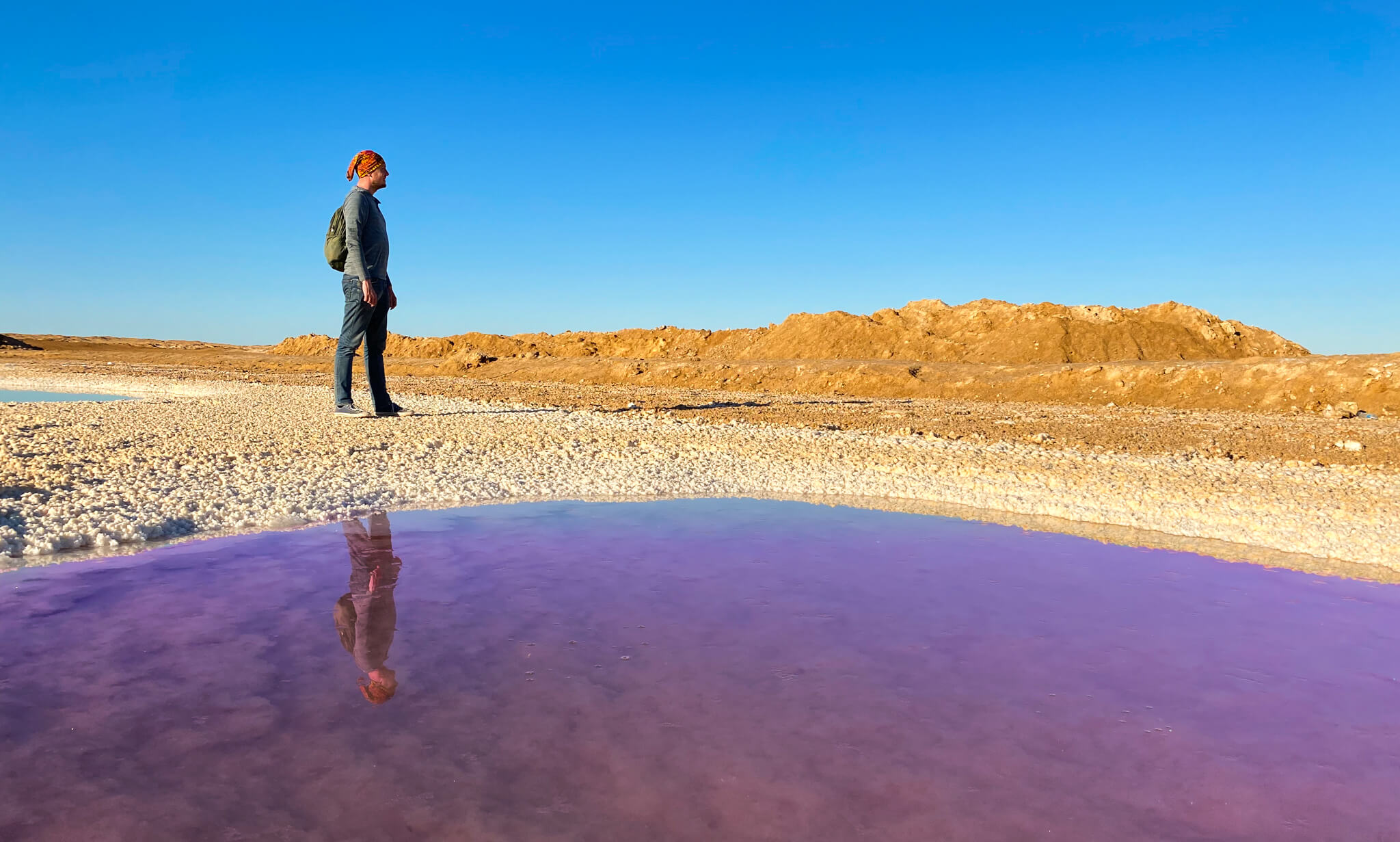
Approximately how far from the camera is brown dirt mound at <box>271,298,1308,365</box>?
28641 mm

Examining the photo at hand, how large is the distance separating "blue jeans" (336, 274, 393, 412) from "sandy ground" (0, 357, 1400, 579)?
0.53m

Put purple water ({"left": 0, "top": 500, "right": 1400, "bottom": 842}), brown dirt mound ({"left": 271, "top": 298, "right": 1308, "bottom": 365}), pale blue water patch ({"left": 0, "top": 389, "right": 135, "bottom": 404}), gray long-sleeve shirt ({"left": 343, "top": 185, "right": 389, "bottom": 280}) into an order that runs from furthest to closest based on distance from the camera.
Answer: brown dirt mound ({"left": 271, "top": 298, "right": 1308, "bottom": 365})
pale blue water patch ({"left": 0, "top": 389, "right": 135, "bottom": 404})
gray long-sleeve shirt ({"left": 343, "top": 185, "right": 389, "bottom": 280})
purple water ({"left": 0, "top": 500, "right": 1400, "bottom": 842})

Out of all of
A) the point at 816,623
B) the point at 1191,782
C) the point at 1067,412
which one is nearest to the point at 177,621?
the point at 816,623

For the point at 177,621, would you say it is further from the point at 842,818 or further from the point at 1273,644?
the point at 1273,644

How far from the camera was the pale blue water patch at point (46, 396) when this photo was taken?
14656 mm

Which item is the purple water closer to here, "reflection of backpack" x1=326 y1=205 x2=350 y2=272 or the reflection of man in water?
the reflection of man in water

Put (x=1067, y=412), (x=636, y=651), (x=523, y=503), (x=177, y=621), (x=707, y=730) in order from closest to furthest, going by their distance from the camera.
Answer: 1. (x=707, y=730)
2. (x=636, y=651)
3. (x=177, y=621)
4. (x=523, y=503)
5. (x=1067, y=412)

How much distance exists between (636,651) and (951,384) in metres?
19.2

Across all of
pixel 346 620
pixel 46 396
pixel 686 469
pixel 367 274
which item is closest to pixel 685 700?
pixel 346 620

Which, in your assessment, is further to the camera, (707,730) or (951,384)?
(951,384)

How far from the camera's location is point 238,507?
15.6 ft

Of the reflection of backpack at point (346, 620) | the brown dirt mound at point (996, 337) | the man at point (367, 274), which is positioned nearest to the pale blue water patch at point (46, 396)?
the man at point (367, 274)

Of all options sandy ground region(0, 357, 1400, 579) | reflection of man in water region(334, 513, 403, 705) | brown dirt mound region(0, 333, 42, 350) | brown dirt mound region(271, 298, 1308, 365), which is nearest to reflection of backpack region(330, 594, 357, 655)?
reflection of man in water region(334, 513, 403, 705)

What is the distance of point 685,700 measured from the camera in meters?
2.37
